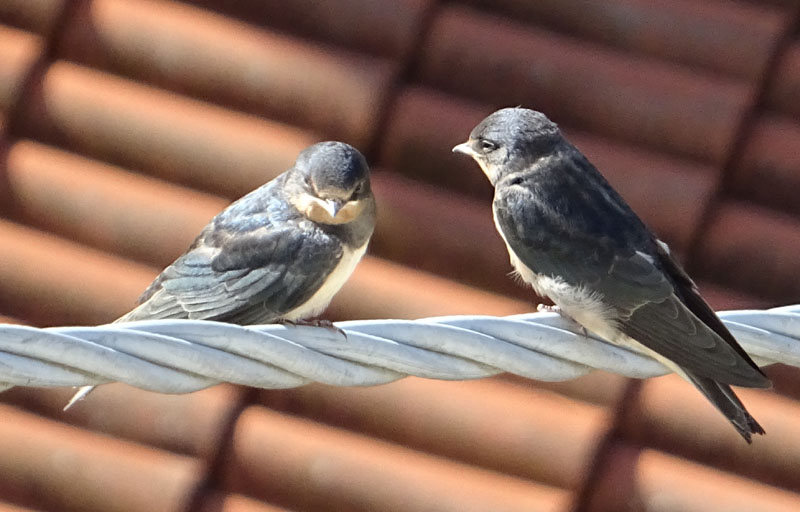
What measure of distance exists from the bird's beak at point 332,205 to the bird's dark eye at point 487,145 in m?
0.36

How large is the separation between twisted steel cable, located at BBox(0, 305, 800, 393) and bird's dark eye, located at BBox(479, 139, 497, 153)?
0.87 meters

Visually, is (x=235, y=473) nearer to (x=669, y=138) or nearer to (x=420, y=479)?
(x=420, y=479)

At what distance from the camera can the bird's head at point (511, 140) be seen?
8.31 feet

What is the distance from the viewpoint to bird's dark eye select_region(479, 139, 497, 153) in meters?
2.55

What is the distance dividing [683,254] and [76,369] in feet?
5.53

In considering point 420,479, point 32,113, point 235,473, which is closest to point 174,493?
point 235,473

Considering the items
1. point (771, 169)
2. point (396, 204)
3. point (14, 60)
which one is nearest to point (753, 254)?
point (771, 169)

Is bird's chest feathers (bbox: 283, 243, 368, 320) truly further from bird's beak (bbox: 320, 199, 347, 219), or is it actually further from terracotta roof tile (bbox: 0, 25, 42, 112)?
terracotta roof tile (bbox: 0, 25, 42, 112)

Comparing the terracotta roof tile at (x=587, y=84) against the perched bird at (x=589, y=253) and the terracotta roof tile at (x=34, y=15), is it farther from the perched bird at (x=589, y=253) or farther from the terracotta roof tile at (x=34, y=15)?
the terracotta roof tile at (x=34, y=15)

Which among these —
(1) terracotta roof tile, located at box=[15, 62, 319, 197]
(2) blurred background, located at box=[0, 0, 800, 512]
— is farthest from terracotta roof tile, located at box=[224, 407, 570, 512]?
(1) terracotta roof tile, located at box=[15, 62, 319, 197]

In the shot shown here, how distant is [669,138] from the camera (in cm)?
280

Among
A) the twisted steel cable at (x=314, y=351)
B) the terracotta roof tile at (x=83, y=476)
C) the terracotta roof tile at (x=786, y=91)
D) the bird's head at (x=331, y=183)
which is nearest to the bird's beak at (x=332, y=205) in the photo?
the bird's head at (x=331, y=183)

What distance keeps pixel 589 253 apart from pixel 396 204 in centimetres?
54

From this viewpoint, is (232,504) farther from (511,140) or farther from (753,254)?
(753,254)
